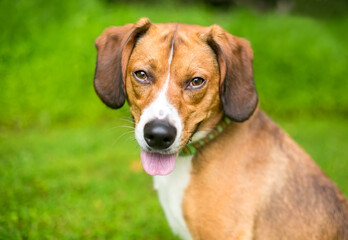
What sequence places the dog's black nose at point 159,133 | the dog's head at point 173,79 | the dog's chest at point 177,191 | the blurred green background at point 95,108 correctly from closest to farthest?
1. the dog's black nose at point 159,133
2. the dog's head at point 173,79
3. the dog's chest at point 177,191
4. the blurred green background at point 95,108

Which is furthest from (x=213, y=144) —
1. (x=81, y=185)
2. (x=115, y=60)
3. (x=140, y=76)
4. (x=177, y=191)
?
(x=81, y=185)

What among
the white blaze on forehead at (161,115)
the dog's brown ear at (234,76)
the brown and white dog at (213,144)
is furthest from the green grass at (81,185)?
the dog's brown ear at (234,76)

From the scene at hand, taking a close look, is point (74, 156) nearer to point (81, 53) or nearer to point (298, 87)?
point (81, 53)

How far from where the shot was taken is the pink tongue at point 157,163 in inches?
120

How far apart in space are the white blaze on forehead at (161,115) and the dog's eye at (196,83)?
221 millimetres

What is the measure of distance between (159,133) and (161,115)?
14cm

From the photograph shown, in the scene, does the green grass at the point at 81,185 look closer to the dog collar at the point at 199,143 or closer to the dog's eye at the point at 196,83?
the dog collar at the point at 199,143

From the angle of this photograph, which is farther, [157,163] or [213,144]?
[213,144]

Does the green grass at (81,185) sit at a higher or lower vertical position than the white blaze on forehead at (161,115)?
lower

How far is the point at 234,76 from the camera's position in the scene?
314cm

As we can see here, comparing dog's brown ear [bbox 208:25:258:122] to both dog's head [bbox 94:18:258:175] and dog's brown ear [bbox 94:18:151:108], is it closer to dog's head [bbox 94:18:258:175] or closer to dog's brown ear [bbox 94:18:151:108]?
dog's head [bbox 94:18:258:175]

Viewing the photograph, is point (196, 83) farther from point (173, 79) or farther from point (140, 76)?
point (140, 76)

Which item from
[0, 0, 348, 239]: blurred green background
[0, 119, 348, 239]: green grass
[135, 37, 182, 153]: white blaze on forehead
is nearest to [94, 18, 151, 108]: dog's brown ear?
[0, 119, 348, 239]: green grass

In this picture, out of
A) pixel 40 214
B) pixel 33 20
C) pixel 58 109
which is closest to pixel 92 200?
pixel 40 214
